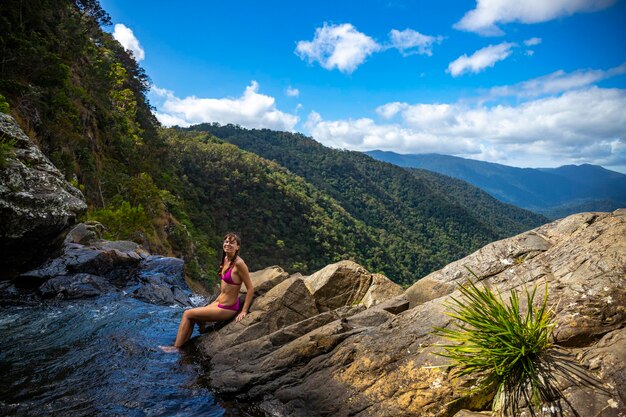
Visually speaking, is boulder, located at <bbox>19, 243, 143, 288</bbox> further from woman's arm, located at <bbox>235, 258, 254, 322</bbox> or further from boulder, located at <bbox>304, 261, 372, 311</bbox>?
boulder, located at <bbox>304, 261, 372, 311</bbox>

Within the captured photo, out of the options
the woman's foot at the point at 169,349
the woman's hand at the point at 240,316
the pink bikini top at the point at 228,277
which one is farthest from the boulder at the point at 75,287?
the woman's hand at the point at 240,316

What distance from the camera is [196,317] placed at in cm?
823

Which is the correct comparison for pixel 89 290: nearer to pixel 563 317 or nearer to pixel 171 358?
pixel 171 358

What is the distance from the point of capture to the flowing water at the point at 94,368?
227 inches

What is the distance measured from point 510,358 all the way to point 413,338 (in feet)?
5.19

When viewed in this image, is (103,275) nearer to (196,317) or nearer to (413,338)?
(196,317)

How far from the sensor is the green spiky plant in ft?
13.9

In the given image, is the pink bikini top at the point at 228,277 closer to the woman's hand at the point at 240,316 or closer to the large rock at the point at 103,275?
the woman's hand at the point at 240,316

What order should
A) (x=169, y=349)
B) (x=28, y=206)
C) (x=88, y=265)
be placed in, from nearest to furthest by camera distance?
(x=169, y=349) < (x=28, y=206) < (x=88, y=265)

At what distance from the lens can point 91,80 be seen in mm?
35469

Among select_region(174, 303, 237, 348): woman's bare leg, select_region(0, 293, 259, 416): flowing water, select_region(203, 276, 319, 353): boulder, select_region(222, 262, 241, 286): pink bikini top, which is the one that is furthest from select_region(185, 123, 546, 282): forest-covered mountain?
select_region(222, 262, 241, 286): pink bikini top

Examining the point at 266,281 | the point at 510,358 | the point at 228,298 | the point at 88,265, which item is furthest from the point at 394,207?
the point at 510,358

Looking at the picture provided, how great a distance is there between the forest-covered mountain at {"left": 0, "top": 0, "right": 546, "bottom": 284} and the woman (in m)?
6.24

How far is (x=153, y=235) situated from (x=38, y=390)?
25671 mm
